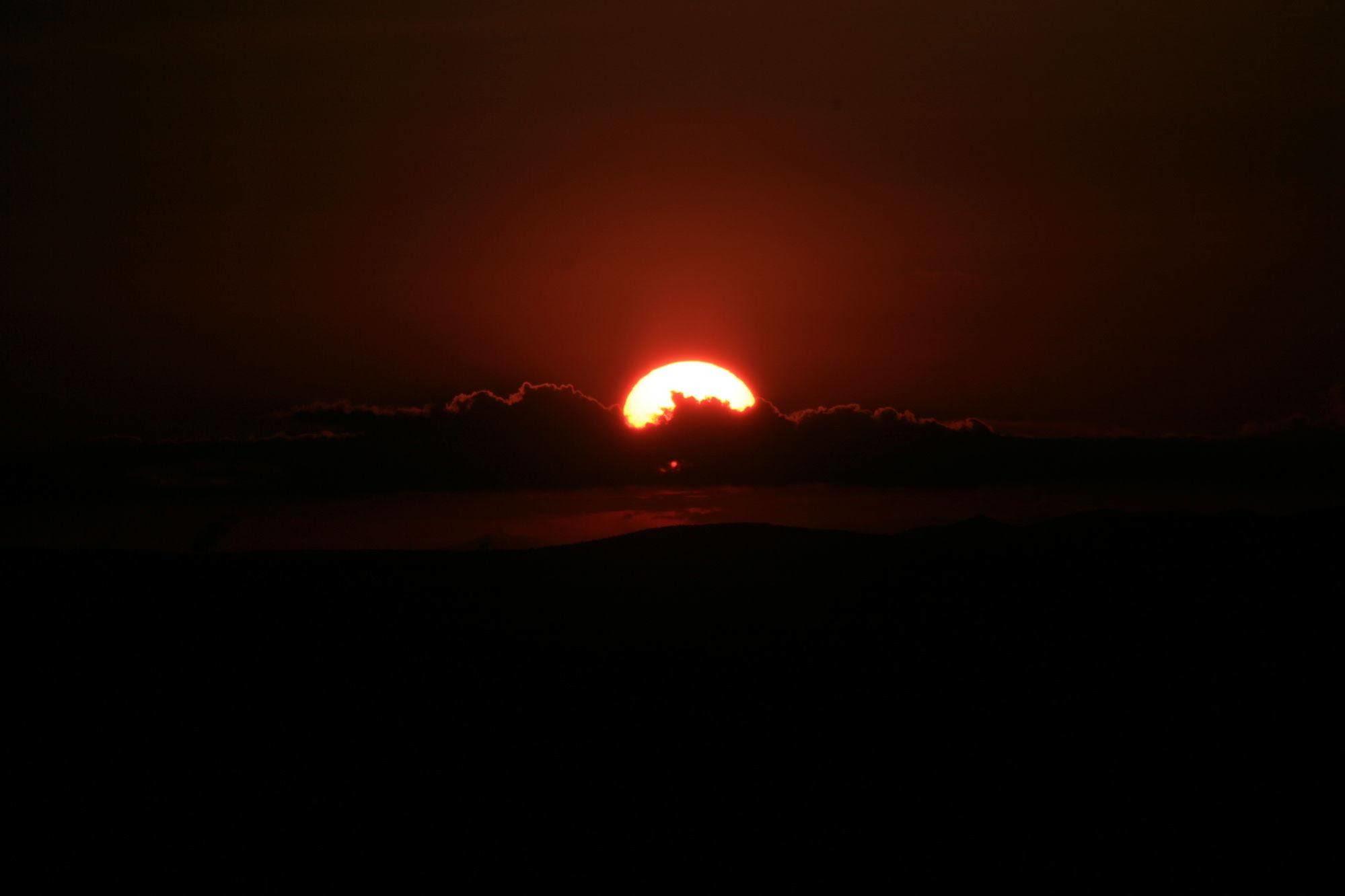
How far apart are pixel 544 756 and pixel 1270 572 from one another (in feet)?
93.0

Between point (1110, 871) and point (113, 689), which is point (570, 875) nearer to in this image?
point (1110, 871)

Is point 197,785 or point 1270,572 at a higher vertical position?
point 1270,572

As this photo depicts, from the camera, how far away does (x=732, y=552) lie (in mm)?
46500

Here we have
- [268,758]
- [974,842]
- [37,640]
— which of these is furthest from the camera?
[37,640]

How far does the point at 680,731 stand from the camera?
22.5 m

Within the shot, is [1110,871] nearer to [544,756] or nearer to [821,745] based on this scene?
[821,745]

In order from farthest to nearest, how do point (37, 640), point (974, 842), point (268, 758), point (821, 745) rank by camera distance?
point (37, 640), point (821, 745), point (268, 758), point (974, 842)

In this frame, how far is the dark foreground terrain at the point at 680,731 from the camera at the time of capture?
16969 mm

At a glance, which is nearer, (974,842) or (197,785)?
(974,842)

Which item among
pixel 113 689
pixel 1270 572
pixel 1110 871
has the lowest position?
pixel 1110 871

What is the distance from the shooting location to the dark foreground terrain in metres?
17.0

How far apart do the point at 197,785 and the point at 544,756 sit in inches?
242

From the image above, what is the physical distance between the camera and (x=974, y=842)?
17641mm

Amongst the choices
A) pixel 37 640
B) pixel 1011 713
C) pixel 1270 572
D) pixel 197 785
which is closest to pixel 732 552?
pixel 1270 572
